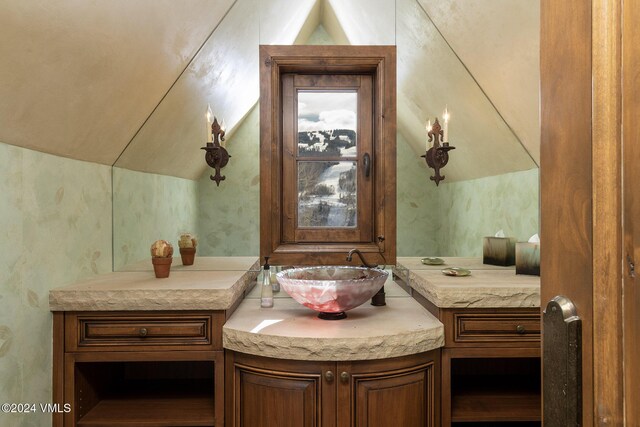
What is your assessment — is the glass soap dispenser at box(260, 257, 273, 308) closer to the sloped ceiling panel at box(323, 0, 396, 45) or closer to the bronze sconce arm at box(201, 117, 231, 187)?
the bronze sconce arm at box(201, 117, 231, 187)

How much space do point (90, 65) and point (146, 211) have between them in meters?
0.69

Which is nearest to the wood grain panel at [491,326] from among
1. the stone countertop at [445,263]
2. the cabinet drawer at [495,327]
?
the cabinet drawer at [495,327]

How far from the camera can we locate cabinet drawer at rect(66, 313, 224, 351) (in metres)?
1.47

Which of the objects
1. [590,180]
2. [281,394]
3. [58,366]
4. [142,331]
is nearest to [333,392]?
[281,394]

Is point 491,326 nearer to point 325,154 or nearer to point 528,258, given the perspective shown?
point 528,258

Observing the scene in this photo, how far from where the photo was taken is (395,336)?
4.47ft

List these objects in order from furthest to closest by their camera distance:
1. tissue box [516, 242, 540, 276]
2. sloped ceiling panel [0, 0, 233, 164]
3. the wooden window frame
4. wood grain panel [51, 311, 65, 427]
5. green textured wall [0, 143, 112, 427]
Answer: the wooden window frame
tissue box [516, 242, 540, 276]
wood grain panel [51, 311, 65, 427]
green textured wall [0, 143, 112, 427]
sloped ceiling panel [0, 0, 233, 164]

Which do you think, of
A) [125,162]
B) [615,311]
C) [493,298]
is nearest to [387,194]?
[493,298]

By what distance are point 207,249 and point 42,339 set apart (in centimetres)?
65

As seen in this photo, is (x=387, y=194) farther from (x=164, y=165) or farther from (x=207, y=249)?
(x=164, y=165)

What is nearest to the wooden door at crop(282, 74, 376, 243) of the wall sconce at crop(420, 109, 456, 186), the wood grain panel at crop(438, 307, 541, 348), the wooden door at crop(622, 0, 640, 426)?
the wall sconce at crop(420, 109, 456, 186)

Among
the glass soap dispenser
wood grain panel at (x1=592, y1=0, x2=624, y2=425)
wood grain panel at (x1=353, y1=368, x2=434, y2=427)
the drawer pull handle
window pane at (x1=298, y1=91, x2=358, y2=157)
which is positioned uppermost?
window pane at (x1=298, y1=91, x2=358, y2=157)

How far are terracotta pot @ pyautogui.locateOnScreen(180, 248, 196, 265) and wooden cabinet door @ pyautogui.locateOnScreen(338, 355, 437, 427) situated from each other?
83cm

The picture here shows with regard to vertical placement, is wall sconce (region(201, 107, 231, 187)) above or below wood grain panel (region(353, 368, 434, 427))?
above
